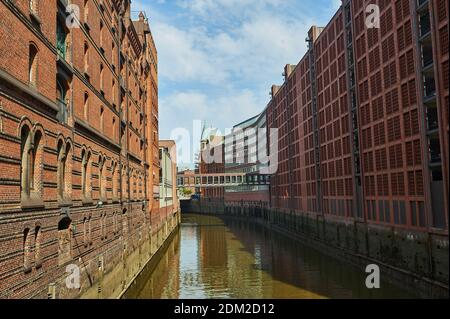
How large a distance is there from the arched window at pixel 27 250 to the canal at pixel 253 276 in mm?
9946

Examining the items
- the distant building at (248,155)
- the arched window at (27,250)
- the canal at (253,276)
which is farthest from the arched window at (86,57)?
the distant building at (248,155)

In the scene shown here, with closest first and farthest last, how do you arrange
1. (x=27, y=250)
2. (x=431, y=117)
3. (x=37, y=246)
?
(x=27, y=250) < (x=37, y=246) < (x=431, y=117)

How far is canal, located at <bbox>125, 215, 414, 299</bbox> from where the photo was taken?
79.4 feet

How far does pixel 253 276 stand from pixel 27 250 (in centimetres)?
1962

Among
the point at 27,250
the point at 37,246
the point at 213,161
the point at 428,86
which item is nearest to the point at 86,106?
the point at 37,246

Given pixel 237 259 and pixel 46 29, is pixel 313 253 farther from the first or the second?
pixel 46 29

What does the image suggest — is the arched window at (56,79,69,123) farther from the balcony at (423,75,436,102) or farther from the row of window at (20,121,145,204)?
the balcony at (423,75,436,102)

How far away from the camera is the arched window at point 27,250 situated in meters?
12.2

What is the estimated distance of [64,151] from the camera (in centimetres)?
1659

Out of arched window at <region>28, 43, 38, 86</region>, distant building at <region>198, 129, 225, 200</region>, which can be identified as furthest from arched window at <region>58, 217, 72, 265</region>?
distant building at <region>198, 129, 225, 200</region>

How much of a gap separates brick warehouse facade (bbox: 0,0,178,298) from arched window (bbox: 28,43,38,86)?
3cm

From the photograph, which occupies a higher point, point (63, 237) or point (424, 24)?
point (424, 24)

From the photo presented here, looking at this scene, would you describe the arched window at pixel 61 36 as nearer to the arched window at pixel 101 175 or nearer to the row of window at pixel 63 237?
the row of window at pixel 63 237

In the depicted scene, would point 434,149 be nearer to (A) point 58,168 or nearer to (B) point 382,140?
(B) point 382,140
